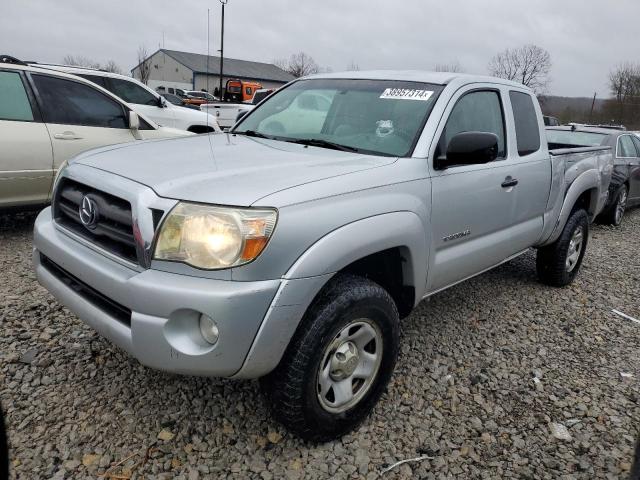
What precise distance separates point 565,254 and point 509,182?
61.6 inches

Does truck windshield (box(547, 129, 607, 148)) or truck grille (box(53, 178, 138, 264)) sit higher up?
truck windshield (box(547, 129, 607, 148))

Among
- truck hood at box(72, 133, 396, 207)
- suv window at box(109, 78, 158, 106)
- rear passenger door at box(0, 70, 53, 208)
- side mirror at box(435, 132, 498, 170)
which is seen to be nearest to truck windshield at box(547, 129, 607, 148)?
side mirror at box(435, 132, 498, 170)

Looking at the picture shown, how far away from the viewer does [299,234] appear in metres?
1.96

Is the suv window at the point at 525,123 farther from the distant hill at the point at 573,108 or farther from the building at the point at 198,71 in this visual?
the building at the point at 198,71

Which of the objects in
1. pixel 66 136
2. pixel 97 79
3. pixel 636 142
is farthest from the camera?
pixel 636 142

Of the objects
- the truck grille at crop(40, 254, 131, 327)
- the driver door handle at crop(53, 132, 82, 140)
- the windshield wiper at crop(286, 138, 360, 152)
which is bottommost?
the truck grille at crop(40, 254, 131, 327)

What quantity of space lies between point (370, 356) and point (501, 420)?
0.85m

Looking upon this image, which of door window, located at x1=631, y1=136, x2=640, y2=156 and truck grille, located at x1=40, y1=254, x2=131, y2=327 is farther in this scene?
door window, located at x1=631, y1=136, x2=640, y2=156

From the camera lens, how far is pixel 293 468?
7.27 feet

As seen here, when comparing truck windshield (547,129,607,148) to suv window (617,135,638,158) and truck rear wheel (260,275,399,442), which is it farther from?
truck rear wheel (260,275,399,442)

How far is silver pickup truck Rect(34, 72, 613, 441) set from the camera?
1906mm

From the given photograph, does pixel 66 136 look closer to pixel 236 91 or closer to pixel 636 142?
pixel 636 142

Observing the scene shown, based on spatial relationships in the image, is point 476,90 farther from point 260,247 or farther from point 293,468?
point 293,468

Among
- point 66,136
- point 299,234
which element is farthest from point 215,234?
point 66,136
